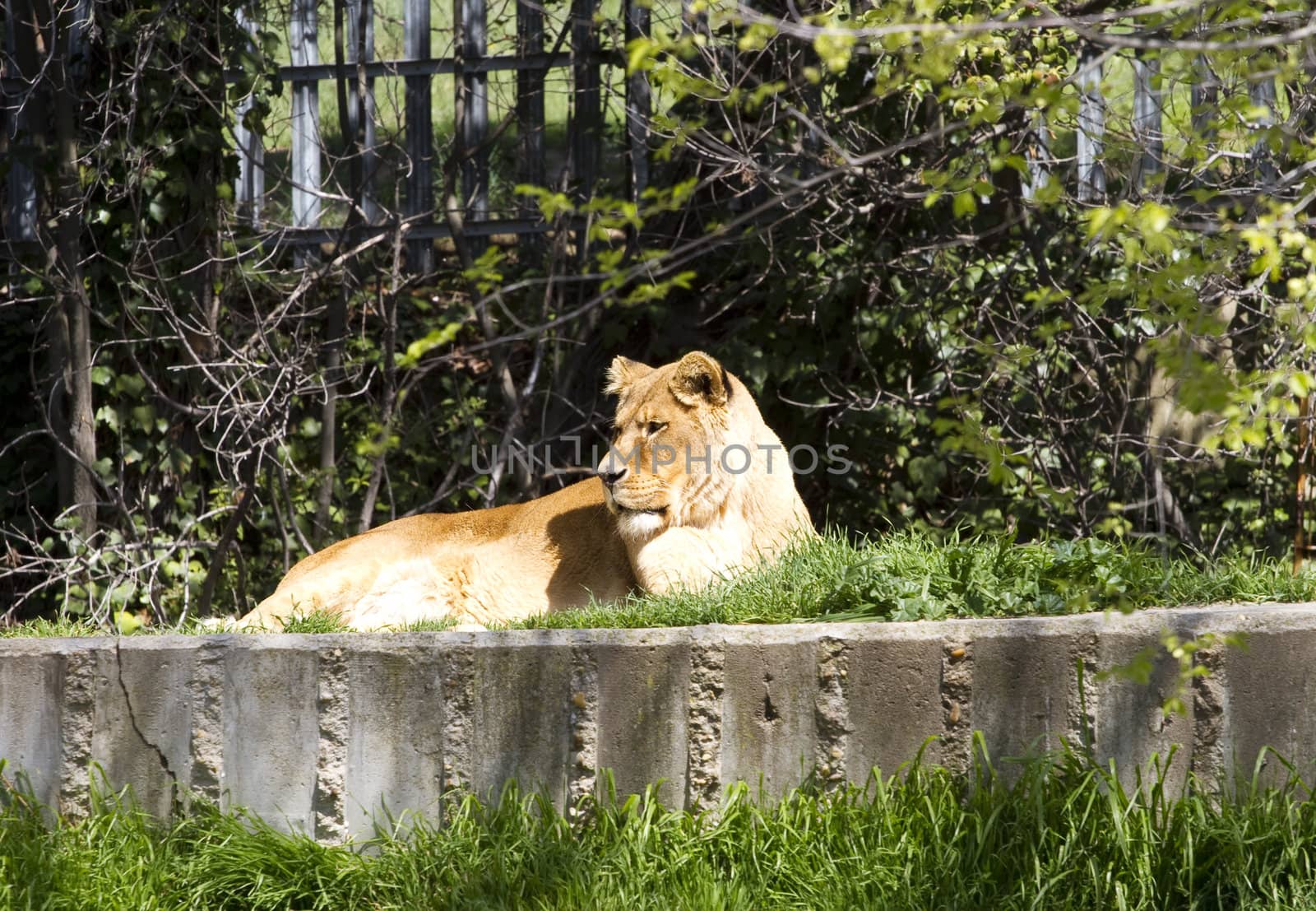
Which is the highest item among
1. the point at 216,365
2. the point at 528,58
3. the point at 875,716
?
the point at 528,58

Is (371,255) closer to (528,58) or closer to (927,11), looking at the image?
(528,58)

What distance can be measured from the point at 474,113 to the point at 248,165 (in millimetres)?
1404

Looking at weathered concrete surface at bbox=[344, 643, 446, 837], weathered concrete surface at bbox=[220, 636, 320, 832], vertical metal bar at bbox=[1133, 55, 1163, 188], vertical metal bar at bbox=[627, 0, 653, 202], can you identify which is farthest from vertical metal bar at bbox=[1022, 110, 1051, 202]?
weathered concrete surface at bbox=[220, 636, 320, 832]

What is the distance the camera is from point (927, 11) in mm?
3600

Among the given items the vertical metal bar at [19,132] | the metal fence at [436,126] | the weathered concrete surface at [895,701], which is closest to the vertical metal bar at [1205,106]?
the metal fence at [436,126]

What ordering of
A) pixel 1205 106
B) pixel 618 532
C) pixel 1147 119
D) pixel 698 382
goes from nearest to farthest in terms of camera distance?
pixel 1205 106 → pixel 698 382 → pixel 618 532 → pixel 1147 119

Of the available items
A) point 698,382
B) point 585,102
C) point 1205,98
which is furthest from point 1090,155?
point 698,382

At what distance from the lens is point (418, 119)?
26.5ft

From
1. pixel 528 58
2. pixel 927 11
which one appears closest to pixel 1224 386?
pixel 927 11

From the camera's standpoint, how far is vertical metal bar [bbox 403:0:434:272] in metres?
8.03

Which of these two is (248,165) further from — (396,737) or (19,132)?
(396,737)

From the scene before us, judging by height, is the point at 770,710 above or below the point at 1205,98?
below

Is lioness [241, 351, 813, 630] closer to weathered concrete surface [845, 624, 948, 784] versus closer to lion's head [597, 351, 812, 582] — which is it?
lion's head [597, 351, 812, 582]

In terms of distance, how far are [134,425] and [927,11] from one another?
18.2 feet
